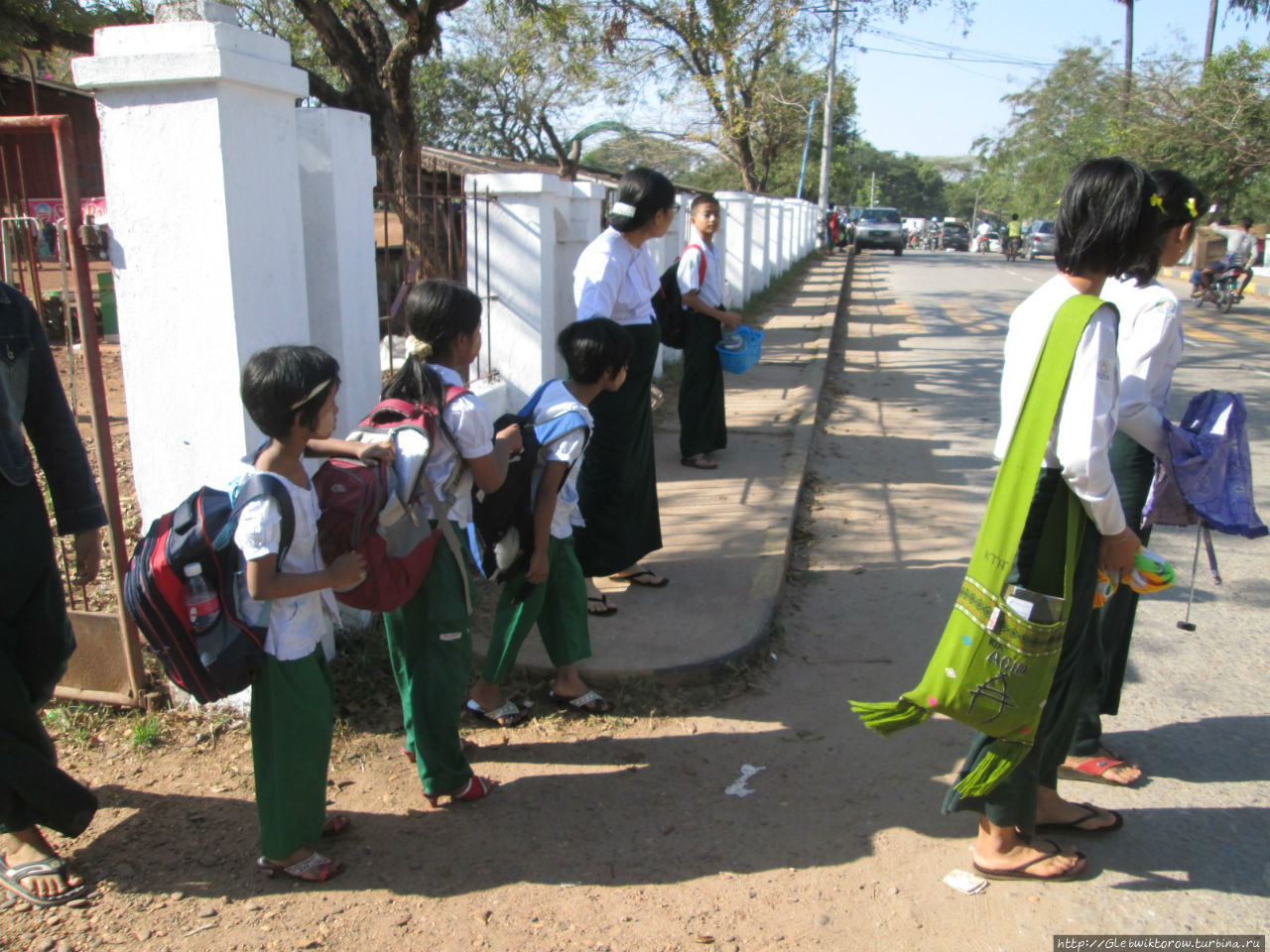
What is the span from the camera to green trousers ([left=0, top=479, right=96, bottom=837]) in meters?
2.34

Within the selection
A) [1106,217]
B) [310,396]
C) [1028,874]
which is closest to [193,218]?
[310,396]

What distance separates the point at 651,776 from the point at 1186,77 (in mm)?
25298

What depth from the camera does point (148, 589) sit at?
2199 mm

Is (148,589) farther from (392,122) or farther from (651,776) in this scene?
(392,122)

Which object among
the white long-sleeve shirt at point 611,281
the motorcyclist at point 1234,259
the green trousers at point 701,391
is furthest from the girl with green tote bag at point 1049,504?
the motorcyclist at point 1234,259

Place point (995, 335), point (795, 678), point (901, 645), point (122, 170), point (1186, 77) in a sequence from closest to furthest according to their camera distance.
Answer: point (122, 170)
point (795, 678)
point (901, 645)
point (995, 335)
point (1186, 77)

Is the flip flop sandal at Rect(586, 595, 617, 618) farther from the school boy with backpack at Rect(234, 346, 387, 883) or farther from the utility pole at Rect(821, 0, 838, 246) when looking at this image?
the utility pole at Rect(821, 0, 838, 246)

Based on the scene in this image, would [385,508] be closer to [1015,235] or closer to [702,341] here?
[702,341]

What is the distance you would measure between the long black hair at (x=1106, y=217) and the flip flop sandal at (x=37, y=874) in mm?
2891

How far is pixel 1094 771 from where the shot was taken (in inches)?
120

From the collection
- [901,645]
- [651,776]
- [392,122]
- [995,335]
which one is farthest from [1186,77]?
[651,776]

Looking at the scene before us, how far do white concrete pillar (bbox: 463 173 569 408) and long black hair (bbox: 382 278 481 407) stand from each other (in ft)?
9.26

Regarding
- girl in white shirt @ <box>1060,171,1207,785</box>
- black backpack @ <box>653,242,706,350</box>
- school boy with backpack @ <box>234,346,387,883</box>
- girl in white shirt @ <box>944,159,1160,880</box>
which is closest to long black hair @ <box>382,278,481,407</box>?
school boy with backpack @ <box>234,346,387,883</box>

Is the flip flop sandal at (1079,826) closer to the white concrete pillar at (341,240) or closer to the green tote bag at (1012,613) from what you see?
the green tote bag at (1012,613)
